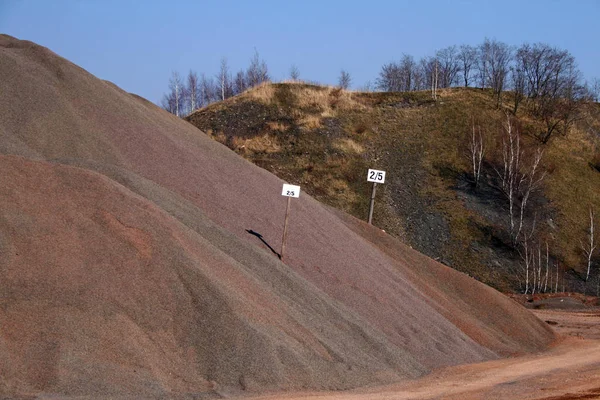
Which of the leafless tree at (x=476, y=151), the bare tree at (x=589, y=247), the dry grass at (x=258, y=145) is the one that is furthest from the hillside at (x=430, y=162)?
the leafless tree at (x=476, y=151)

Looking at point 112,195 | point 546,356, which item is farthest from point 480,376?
point 112,195

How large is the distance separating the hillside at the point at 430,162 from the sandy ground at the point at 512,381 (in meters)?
23.3

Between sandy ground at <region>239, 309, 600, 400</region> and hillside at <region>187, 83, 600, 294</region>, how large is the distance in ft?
A: 76.5

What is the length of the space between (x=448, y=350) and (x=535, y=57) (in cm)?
5425

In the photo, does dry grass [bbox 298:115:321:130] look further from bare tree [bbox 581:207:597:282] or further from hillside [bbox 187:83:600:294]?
bare tree [bbox 581:207:597:282]

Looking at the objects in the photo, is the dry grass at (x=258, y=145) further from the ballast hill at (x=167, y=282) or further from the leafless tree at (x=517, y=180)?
the ballast hill at (x=167, y=282)

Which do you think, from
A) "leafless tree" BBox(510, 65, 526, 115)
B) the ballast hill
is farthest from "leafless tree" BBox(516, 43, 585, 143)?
the ballast hill

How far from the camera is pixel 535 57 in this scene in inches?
2697

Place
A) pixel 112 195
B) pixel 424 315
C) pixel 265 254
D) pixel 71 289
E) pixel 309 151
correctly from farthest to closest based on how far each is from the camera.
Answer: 1. pixel 309 151
2. pixel 424 315
3. pixel 265 254
4. pixel 112 195
5. pixel 71 289

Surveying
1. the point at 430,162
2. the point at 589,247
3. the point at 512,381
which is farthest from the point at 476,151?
the point at 512,381

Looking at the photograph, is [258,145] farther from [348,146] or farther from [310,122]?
[348,146]

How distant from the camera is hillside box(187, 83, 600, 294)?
47.2 metres

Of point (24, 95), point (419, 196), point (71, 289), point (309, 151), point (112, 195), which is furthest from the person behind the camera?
point (309, 151)

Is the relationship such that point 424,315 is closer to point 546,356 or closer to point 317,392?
point 546,356
